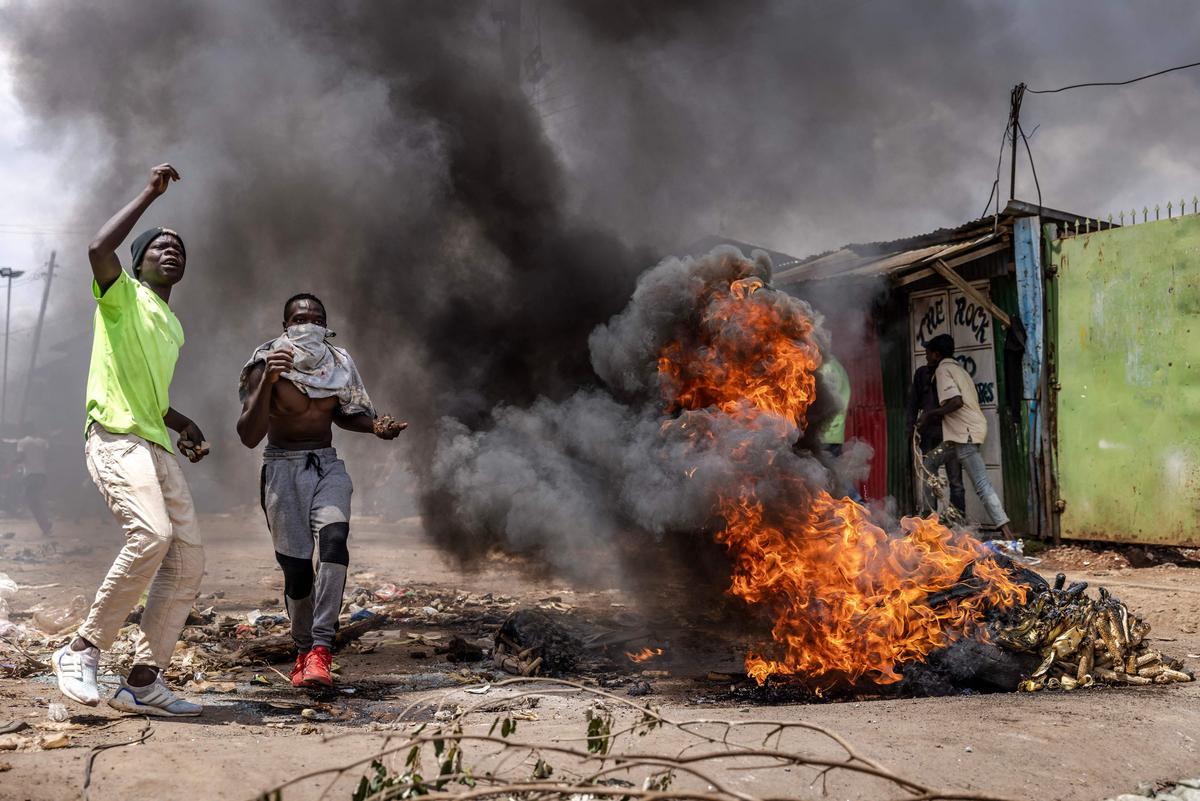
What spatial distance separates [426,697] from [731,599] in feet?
6.71

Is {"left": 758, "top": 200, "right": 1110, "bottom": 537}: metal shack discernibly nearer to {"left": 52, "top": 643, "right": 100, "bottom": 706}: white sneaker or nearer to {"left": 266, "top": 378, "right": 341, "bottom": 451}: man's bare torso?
{"left": 266, "top": 378, "right": 341, "bottom": 451}: man's bare torso

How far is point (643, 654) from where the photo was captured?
5.38 metres

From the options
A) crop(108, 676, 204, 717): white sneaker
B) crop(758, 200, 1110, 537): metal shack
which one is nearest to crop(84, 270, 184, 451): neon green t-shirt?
crop(108, 676, 204, 717): white sneaker

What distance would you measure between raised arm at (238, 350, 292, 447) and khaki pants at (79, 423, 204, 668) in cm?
69

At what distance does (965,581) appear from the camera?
15.2ft

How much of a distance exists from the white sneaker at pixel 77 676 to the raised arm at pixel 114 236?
4.67 feet

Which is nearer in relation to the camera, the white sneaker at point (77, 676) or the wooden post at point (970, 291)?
the white sneaker at point (77, 676)

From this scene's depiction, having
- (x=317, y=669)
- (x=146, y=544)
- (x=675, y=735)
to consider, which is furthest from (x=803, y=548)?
(x=146, y=544)

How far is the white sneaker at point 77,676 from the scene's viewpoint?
11.4 ft

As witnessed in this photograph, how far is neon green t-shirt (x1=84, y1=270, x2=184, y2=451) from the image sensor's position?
143 inches

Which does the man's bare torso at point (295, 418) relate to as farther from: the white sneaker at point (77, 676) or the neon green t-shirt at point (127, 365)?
the white sneaker at point (77, 676)

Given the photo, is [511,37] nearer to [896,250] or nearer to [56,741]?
[896,250]

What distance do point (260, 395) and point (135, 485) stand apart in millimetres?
971

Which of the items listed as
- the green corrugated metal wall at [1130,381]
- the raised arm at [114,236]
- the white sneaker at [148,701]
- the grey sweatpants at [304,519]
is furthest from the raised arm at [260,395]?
the green corrugated metal wall at [1130,381]
